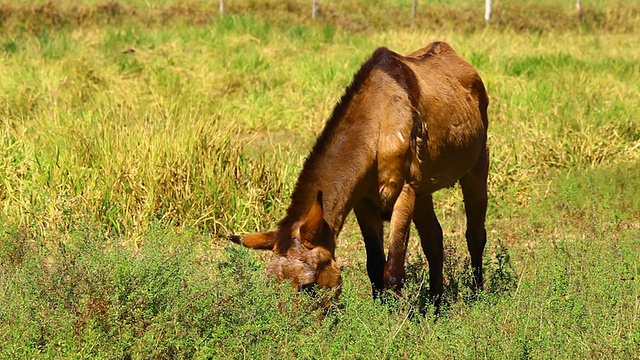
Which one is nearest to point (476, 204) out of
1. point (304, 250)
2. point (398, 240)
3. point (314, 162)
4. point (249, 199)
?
point (398, 240)

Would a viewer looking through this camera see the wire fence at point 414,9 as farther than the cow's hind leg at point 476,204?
Yes

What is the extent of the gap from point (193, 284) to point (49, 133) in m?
4.08

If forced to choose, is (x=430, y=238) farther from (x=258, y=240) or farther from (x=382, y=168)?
(x=258, y=240)

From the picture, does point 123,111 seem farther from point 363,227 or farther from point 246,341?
point 246,341

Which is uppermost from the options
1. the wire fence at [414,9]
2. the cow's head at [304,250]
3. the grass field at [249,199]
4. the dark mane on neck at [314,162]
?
the dark mane on neck at [314,162]

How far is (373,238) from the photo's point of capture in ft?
21.2

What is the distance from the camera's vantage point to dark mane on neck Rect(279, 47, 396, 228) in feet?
18.4

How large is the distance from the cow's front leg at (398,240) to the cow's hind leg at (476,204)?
1419 millimetres

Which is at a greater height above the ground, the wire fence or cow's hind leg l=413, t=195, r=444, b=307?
cow's hind leg l=413, t=195, r=444, b=307

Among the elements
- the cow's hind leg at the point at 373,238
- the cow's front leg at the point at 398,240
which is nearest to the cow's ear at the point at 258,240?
the cow's front leg at the point at 398,240

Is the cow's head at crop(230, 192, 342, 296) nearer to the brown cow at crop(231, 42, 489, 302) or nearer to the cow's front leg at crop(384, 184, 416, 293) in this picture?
the brown cow at crop(231, 42, 489, 302)

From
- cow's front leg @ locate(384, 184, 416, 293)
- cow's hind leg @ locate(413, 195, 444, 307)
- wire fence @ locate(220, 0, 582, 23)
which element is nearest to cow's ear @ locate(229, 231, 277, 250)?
cow's front leg @ locate(384, 184, 416, 293)

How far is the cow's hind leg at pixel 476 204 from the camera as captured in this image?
290 inches

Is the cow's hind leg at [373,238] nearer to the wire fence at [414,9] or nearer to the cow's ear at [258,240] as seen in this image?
the cow's ear at [258,240]
